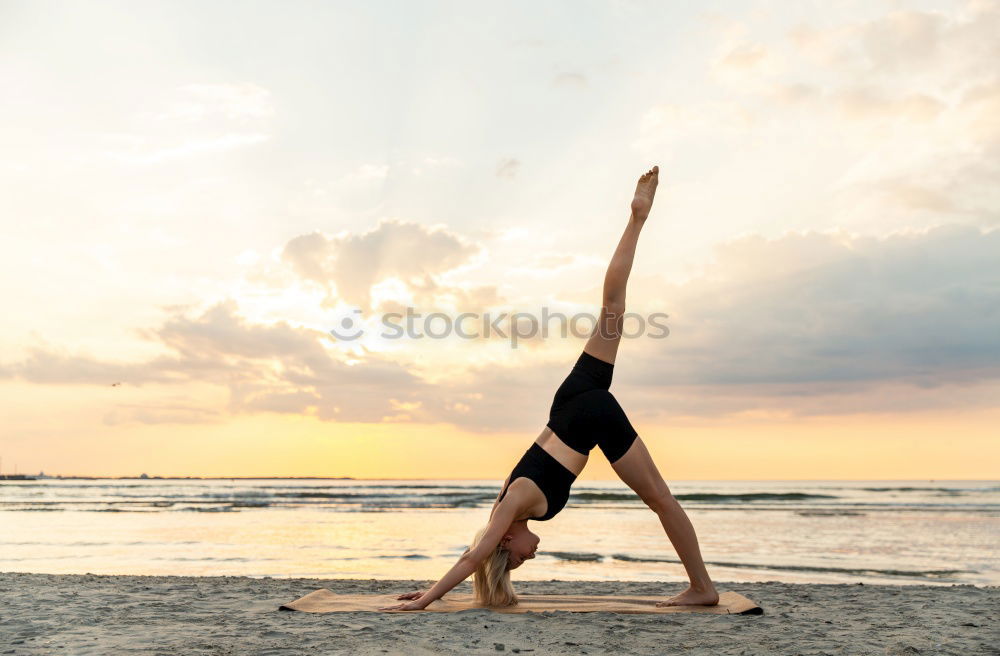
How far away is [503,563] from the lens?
5.50m

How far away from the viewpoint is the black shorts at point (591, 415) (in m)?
5.43

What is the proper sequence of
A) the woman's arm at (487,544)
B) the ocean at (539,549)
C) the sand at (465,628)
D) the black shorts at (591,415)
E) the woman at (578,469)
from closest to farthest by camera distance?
the sand at (465,628) < the woman's arm at (487,544) < the woman at (578,469) < the black shorts at (591,415) < the ocean at (539,549)

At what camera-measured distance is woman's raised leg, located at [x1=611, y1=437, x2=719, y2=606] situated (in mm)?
5508

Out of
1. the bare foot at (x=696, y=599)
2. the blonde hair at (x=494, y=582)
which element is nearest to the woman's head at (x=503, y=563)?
the blonde hair at (x=494, y=582)

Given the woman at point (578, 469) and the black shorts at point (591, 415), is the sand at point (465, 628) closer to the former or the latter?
the woman at point (578, 469)

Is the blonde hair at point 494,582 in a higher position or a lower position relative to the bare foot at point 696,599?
higher

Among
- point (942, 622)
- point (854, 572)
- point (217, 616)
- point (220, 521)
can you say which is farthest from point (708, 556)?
point (220, 521)

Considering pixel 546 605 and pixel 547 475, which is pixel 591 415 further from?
pixel 546 605

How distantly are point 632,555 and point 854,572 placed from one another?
3324 mm

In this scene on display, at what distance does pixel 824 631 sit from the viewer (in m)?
5.10

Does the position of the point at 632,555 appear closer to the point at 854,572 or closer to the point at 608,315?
the point at 854,572

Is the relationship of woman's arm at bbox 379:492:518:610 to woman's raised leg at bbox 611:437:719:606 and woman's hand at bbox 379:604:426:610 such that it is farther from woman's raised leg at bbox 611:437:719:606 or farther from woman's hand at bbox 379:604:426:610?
woman's raised leg at bbox 611:437:719:606

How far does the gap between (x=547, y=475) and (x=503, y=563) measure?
2.47 feet

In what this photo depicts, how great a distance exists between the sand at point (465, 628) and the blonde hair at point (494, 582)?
29cm
